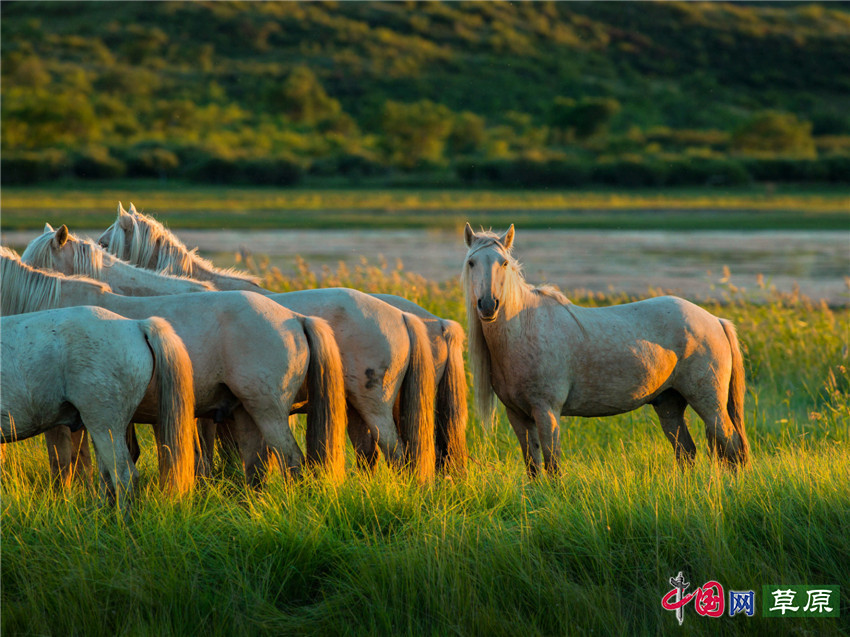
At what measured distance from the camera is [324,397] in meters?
5.04

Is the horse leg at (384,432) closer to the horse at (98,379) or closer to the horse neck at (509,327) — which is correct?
the horse neck at (509,327)

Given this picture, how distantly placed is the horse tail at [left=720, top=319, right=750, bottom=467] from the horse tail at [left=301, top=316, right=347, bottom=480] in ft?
8.93

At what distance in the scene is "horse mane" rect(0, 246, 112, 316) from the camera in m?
5.27

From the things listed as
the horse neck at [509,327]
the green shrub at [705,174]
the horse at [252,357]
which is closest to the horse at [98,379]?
the horse at [252,357]

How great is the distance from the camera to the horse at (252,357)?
487 centimetres

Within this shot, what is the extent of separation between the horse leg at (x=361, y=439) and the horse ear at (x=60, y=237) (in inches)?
86.5

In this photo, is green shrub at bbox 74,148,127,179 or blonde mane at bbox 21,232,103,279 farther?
green shrub at bbox 74,148,127,179

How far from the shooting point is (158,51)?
112m

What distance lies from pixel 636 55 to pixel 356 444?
394ft

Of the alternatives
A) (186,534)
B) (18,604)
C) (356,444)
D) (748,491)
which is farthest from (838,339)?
(18,604)

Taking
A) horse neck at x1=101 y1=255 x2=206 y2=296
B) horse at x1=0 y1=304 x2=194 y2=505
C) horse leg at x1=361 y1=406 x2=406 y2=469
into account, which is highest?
horse neck at x1=101 y1=255 x2=206 y2=296

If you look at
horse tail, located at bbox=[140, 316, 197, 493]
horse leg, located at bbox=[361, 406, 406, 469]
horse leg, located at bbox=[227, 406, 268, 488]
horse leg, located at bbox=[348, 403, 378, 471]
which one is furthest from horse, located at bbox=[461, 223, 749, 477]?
horse tail, located at bbox=[140, 316, 197, 493]

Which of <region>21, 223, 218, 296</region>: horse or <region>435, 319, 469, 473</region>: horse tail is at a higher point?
<region>21, 223, 218, 296</region>: horse

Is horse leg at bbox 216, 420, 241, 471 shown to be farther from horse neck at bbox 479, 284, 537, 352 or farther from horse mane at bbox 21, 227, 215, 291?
horse neck at bbox 479, 284, 537, 352
